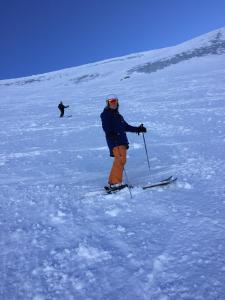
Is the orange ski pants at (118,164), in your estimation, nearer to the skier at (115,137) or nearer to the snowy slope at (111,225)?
the skier at (115,137)

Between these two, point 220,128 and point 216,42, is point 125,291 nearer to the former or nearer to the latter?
point 220,128

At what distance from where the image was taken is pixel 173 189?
676 centimetres

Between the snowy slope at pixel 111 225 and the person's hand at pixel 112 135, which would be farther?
the person's hand at pixel 112 135

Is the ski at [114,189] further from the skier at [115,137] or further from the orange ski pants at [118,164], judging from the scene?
the orange ski pants at [118,164]

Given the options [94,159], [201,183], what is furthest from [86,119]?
[201,183]

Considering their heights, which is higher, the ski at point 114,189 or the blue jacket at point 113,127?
the blue jacket at point 113,127

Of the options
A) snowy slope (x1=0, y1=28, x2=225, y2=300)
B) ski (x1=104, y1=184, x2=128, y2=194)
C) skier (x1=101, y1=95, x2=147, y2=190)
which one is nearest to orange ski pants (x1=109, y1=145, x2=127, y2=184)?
skier (x1=101, y1=95, x2=147, y2=190)

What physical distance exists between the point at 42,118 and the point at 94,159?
48.2 feet

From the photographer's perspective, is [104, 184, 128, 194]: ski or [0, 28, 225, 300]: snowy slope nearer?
[0, 28, 225, 300]: snowy slope

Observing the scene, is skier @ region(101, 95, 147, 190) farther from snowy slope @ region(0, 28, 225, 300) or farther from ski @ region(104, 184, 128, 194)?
snowy slope @ region(0, 28, 225, 300)

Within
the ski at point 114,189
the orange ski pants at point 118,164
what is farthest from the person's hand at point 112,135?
the ski at point 114,189

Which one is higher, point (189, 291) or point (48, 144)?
point (48, 144)

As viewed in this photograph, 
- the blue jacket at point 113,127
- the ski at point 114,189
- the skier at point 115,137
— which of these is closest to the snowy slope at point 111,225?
the ski at point 114,189

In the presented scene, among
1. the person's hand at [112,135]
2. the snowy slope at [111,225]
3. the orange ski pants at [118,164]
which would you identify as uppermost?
the person's hand at [112,135]
